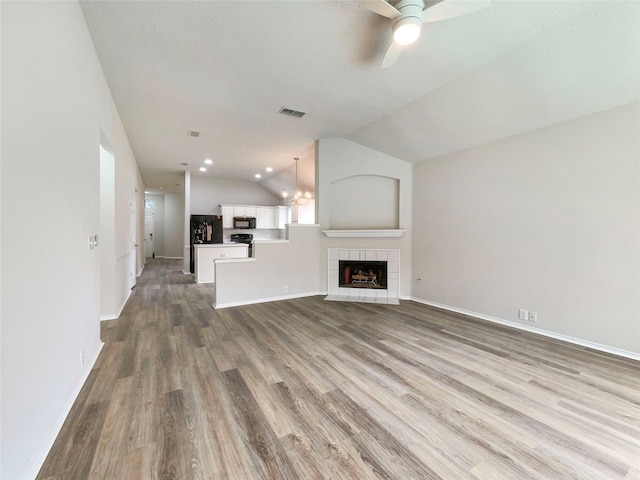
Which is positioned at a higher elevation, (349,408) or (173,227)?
(173,227)

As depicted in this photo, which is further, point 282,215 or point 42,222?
point 282,215

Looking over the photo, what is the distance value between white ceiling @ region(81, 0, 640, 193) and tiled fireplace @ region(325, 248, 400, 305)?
206 centimetres

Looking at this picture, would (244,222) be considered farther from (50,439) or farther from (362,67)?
(50,439)

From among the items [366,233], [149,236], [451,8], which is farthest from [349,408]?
[149,236]

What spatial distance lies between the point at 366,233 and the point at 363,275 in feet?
2.86

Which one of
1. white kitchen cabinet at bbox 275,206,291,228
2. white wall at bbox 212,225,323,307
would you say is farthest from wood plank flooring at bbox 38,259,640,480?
white kitchen cabinet at bbox 275,206,291,228

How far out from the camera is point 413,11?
→ 194cm

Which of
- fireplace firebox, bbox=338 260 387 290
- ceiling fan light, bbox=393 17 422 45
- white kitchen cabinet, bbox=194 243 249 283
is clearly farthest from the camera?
white kitchen cabinet, bbox=194 243 249 283

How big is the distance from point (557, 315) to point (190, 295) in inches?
226

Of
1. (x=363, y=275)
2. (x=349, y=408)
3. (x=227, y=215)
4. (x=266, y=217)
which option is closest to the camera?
(x=349, y=408)

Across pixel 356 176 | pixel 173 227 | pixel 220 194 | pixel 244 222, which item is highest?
pixel 220 194

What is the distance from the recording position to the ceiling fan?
1.83 m

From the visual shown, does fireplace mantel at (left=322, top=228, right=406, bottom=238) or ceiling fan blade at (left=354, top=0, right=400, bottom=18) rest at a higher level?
ceiling fan blade at (left=354, top=0, right=400, bottom=18)

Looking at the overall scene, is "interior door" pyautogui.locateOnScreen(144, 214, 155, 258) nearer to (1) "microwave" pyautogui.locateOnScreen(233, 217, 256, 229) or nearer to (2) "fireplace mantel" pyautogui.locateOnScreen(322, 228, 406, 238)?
(1) "microwave" pyautogui.locateOnScreen(233, 217, 256, 229)
